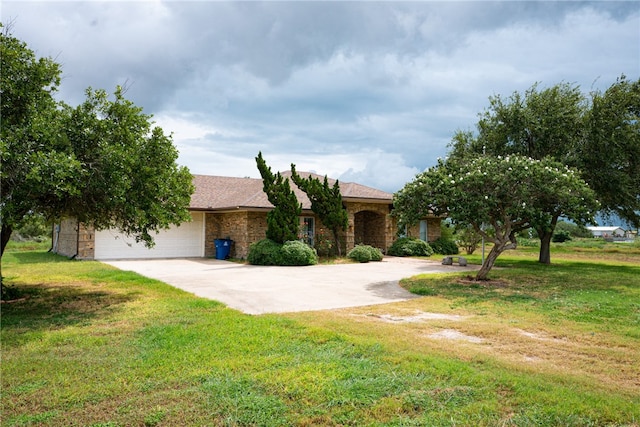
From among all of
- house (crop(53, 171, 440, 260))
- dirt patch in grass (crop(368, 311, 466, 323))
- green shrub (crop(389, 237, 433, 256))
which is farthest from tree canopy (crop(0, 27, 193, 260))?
green shrub (crop(389, 237, 433, 256))

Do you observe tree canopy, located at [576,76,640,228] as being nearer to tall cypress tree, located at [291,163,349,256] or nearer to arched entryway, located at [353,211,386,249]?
tall cypress tree, located at [291,163,349,256]

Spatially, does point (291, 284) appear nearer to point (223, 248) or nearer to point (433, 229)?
point (223, 248)

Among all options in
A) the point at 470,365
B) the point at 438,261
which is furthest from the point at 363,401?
the point at 438,261

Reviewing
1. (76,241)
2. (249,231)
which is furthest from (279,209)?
(76,241)

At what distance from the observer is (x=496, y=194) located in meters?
11.8

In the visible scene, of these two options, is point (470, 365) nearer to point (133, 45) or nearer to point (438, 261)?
point (133, 45)

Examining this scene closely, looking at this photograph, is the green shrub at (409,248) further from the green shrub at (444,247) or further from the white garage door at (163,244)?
the white garage door at (163,244)

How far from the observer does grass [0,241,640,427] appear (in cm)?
366

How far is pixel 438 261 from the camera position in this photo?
20.0 meters

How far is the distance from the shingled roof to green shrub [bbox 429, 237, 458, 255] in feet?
13.5

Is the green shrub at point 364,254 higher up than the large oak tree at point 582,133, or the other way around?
the large oak tree at point 582,133

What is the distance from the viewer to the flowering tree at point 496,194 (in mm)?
11438

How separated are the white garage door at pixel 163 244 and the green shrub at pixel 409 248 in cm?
982

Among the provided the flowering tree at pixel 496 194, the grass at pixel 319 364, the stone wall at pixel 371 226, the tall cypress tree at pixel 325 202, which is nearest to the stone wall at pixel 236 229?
the tall cypress tree at pixel 325 202
